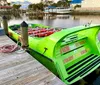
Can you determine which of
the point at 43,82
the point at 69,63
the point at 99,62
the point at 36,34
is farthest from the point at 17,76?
the point at 36,34

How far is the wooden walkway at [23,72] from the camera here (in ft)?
13.3

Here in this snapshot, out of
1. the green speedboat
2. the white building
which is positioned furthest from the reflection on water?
the white building

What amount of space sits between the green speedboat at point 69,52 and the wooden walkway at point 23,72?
670 mm

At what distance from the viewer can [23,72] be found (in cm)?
450

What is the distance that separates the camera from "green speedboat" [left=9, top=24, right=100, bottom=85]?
5285 mm

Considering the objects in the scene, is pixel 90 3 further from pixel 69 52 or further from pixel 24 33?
pixel 24 33

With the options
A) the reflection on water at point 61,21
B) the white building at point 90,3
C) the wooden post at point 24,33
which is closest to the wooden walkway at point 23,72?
the wooden post at point 24,33

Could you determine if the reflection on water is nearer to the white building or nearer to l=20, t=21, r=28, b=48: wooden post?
l=20, t=21, r=28, b=48: wooden post

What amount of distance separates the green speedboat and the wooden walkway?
2.20 ft

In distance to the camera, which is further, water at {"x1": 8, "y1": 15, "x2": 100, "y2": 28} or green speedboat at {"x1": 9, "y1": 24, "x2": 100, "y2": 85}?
water at {"x1": 8, "y1": 15, "x2": 100, "y2": 28}

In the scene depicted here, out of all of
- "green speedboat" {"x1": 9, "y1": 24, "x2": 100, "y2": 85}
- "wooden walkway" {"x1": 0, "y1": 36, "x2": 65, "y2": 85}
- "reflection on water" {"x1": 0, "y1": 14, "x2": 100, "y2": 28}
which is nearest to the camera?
"wooden walkway" {"x1": 0, "y1": 36, "x2": 65, "y2": 85}

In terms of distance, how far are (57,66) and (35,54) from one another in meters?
1.48

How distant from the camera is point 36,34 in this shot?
8359 mm

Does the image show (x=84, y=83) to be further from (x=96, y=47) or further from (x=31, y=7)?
(x=31, y=7)
